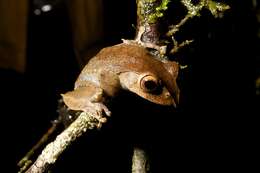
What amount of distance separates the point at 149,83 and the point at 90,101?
0.20 metres

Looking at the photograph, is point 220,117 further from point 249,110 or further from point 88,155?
point 88,155

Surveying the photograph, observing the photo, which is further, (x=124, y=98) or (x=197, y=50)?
(x=197, y=50)

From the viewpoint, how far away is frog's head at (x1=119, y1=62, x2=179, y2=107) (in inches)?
50.2

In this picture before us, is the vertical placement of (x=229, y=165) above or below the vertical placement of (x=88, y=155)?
below

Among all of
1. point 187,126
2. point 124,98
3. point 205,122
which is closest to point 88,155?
point 124,98

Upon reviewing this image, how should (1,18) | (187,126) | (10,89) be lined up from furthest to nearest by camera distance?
(10,89), (1,18), (187,126)

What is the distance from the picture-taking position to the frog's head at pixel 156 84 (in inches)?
50.2

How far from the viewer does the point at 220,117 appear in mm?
1937

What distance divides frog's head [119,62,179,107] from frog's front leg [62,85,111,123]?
10 centimetres

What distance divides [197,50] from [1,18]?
4.58ft

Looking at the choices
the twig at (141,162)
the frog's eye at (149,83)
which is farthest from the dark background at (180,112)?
the frog's eye at (149,83)

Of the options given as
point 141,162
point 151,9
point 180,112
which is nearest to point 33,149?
point 141,162

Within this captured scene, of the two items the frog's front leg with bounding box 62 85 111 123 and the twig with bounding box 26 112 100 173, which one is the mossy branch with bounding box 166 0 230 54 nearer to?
the frog's front leg with bounding box 62 85 111 123

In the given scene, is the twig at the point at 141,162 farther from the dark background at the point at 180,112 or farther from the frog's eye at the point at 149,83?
the frog's eye at the point at 149,83
